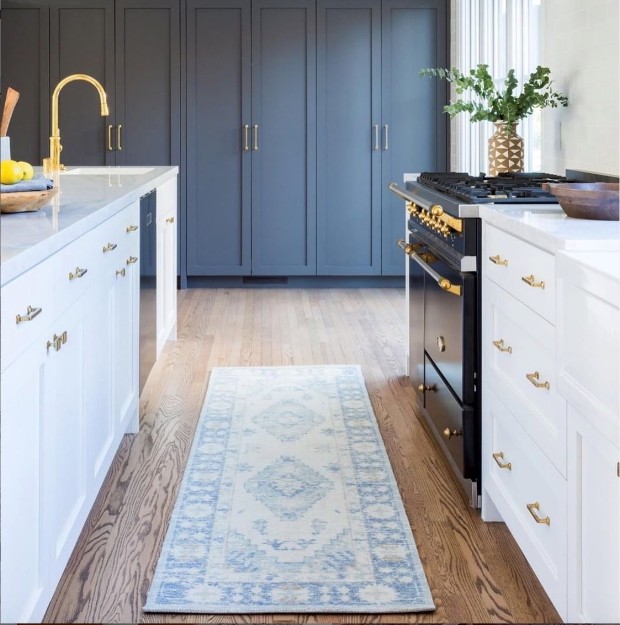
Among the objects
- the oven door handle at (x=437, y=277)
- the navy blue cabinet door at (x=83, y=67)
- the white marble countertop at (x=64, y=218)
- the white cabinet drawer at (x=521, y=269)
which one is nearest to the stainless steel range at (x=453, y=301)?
the oven door handle at (x=437, y=277)

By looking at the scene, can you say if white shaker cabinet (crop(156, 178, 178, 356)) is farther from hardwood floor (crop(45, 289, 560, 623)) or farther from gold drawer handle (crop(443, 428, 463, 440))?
gold drawer handle (crop(443, 428, 463, 440))

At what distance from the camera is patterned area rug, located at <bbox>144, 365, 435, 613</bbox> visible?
2.07m

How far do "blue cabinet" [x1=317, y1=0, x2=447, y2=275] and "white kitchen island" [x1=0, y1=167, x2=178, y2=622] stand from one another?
350 cm

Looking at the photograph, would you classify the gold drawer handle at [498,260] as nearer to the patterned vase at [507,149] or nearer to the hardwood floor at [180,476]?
the hardwood floor at [180,476]

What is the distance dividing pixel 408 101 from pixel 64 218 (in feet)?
15.1

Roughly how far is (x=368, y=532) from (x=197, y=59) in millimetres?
4684

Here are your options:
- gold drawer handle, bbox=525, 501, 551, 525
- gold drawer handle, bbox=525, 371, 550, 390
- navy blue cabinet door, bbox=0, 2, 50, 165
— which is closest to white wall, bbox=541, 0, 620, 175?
gold drawer handle, bbox=525, 371, 550, 390

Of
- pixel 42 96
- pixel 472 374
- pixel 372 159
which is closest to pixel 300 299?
pixel 372 159

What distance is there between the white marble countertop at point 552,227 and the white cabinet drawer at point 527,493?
44cm

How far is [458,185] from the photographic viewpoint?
299 cm

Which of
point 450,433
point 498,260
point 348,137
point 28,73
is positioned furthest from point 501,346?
point 28,73

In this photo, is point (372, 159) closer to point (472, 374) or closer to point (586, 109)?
point (586, 109)

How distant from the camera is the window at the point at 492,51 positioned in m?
4.50

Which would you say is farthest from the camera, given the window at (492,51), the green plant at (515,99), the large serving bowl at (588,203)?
the window at (492,51)
